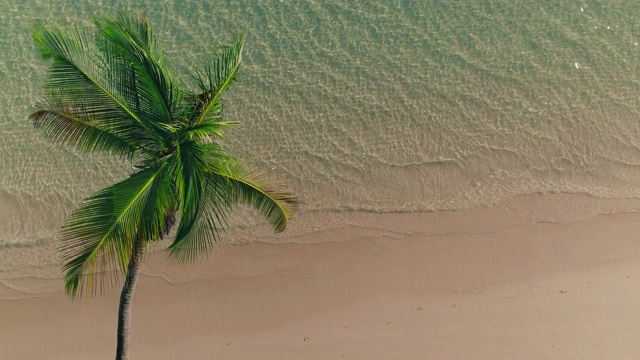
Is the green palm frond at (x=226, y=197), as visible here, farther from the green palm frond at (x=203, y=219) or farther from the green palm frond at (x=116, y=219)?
the green palm frond at (x=116, y=219)

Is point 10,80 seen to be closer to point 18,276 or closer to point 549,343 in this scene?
point 18,276

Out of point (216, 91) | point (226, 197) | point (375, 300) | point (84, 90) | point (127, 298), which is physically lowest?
point (127, 298)

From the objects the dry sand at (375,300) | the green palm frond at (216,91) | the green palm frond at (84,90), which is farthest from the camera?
the dry sand at (375,300)

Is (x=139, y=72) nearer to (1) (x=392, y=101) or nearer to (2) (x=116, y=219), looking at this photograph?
(2) (x=116, y=219)

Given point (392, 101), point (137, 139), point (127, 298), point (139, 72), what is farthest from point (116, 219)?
point (392, 101)

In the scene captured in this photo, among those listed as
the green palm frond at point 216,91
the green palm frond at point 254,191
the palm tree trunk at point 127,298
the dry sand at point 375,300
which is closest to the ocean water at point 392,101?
the dry sand at point 375,300

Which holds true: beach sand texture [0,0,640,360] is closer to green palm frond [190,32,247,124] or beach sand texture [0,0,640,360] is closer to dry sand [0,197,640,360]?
dry sand [0,197,640,360]
